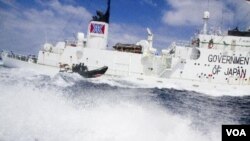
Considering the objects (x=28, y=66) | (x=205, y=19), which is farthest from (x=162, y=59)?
(x=28, y=66)

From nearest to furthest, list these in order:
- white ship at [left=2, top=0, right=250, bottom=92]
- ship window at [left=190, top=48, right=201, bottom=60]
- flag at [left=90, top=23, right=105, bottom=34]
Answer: white ship at [left=2, top=0, right=250, bottom=92] → ship window at [left=190, top=48, right=201, bottom=60] → flag at [left=90, top=23, right=105, bottom=34]

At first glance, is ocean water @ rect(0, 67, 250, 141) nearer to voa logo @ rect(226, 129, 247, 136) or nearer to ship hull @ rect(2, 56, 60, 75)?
voa logo @ rect(226, 129, 247, 136)

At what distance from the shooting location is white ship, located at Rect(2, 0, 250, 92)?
2900cm

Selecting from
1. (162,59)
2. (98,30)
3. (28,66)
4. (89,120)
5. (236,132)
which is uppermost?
(98,30)

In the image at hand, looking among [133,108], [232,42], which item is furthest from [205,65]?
[133,108]

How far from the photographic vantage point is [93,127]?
917 centimetres

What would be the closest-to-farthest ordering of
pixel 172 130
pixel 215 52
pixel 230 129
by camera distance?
pixel 230 129 → pixel 172 130 → pixel 215 52

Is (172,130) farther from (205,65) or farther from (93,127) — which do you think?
(205,65)

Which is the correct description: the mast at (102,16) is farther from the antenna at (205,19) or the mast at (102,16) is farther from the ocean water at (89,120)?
the ocean water at (89,120)

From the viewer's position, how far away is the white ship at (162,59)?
29000 mm

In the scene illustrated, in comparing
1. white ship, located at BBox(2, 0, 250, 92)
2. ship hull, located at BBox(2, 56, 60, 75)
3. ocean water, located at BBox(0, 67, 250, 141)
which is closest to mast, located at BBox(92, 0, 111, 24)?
white ship, located at BBox(2, 0, 250, 92)

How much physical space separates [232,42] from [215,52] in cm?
199

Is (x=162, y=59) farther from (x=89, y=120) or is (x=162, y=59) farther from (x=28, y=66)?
(x=89, y=120)

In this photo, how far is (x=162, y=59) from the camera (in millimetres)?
30922
